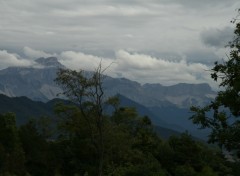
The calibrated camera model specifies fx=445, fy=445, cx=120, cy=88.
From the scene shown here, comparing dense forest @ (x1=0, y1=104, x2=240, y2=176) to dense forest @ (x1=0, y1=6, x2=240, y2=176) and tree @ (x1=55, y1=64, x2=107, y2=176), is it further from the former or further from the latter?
tree @ (x1=55, y1=64, x2=107, y2=176)

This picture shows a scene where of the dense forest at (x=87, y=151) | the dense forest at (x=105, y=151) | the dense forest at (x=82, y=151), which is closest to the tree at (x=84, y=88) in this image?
the dense forest at (x=105, y=151)

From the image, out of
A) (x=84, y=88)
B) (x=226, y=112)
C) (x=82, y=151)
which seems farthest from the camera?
(x=82, y=151)

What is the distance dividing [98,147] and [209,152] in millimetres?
43011

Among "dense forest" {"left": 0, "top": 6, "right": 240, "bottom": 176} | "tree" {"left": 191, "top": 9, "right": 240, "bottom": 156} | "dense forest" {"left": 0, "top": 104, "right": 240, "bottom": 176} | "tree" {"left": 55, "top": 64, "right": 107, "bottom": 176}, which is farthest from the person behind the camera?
"dense forest" {"left": 0, "top": 104, "right": 240, "bottom": 176}

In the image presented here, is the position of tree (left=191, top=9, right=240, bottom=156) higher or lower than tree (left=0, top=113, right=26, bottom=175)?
higher

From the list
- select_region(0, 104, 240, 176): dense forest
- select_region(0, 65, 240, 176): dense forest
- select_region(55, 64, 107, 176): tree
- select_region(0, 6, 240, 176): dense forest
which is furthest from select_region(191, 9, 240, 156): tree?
select_region(0, 104, 240, 176): dense forest

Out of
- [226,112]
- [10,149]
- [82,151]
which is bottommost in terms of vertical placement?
[10,149]

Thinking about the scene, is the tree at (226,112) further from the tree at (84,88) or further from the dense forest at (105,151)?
the dense forest at (105,151)

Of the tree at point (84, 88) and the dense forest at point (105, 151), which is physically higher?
the tree at point (84, 88)

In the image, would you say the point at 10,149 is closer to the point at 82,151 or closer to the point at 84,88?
the point at 82,151

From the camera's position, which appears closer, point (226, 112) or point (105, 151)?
point (226, 112)

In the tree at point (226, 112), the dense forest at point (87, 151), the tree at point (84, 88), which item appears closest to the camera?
the tree at point (226, 112)

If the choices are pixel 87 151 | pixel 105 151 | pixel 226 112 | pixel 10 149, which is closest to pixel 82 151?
pixel 87 151

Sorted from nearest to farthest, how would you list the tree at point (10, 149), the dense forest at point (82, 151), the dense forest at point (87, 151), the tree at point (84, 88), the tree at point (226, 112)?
the tree at point (226, 112) < the tree at point (84, 88) < the tree at point (10, 149) < the dense forest at point (87, 151) < the dense forest at point (82, 151)
